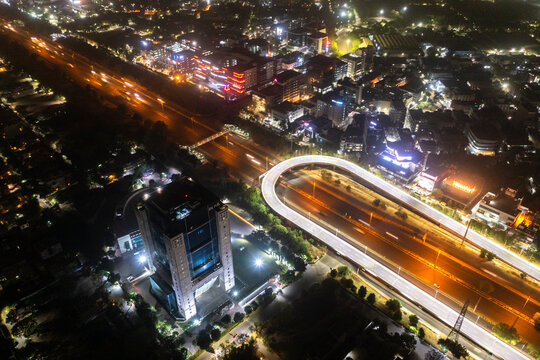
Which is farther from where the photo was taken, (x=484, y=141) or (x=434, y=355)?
(x=484, y=141)

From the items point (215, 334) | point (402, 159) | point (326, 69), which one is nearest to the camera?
point (215, 334)

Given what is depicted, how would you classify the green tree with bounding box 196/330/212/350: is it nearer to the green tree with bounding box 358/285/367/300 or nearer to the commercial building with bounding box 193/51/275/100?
the green tree with bounding box 358/285/367/300

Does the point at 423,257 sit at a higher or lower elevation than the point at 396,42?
lower

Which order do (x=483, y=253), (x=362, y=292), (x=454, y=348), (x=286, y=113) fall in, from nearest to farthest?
(x=454, y=348) < (x=362, y=292) < (x=483, y=253) < (x=286, y=113)

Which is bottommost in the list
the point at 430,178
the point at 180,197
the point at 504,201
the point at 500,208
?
the point at 500,208

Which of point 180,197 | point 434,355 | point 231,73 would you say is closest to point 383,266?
point 434,355

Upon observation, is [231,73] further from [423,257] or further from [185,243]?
[423,257]

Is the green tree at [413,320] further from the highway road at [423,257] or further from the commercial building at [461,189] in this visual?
the commercial building at [461,189]

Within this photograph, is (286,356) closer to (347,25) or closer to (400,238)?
(400,238)
